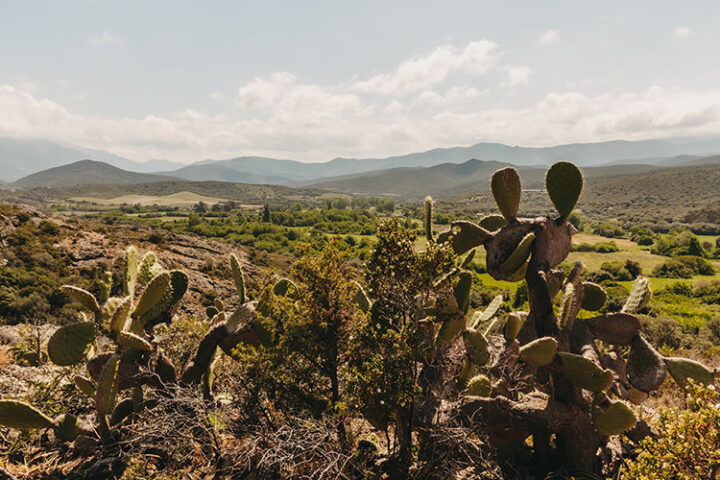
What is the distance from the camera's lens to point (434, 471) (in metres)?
4.88

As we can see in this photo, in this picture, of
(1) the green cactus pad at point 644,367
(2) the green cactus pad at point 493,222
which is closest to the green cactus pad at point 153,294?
(2) the green cactus pad at point 493,222

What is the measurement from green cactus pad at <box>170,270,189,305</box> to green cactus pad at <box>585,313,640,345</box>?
7.05 m

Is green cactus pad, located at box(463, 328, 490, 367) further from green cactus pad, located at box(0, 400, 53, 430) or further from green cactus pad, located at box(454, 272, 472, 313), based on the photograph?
green cactus pad, located at box(0, 400, 53, 430)

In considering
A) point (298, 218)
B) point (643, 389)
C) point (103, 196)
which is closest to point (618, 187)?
point (298, 218)

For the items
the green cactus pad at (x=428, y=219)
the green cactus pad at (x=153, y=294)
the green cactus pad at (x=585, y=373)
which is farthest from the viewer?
the green cactus pad at (x=428, y=219)

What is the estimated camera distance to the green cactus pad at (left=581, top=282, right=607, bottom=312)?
6.22m

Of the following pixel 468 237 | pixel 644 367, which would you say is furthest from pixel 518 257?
pixel 644 367

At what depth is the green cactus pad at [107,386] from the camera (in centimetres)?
484

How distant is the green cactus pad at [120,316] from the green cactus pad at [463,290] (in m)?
5.13

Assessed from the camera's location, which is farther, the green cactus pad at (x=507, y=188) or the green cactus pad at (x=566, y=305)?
the green cactus pad at (x=507, y=188)

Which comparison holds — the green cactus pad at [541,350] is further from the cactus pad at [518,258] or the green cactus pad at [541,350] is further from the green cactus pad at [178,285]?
the green cactus pad at [178,285]

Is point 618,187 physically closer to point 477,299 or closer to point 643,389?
point 477,299

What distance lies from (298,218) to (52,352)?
9393cm

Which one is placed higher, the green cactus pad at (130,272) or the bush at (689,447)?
the green cactus pad at (130,272)
